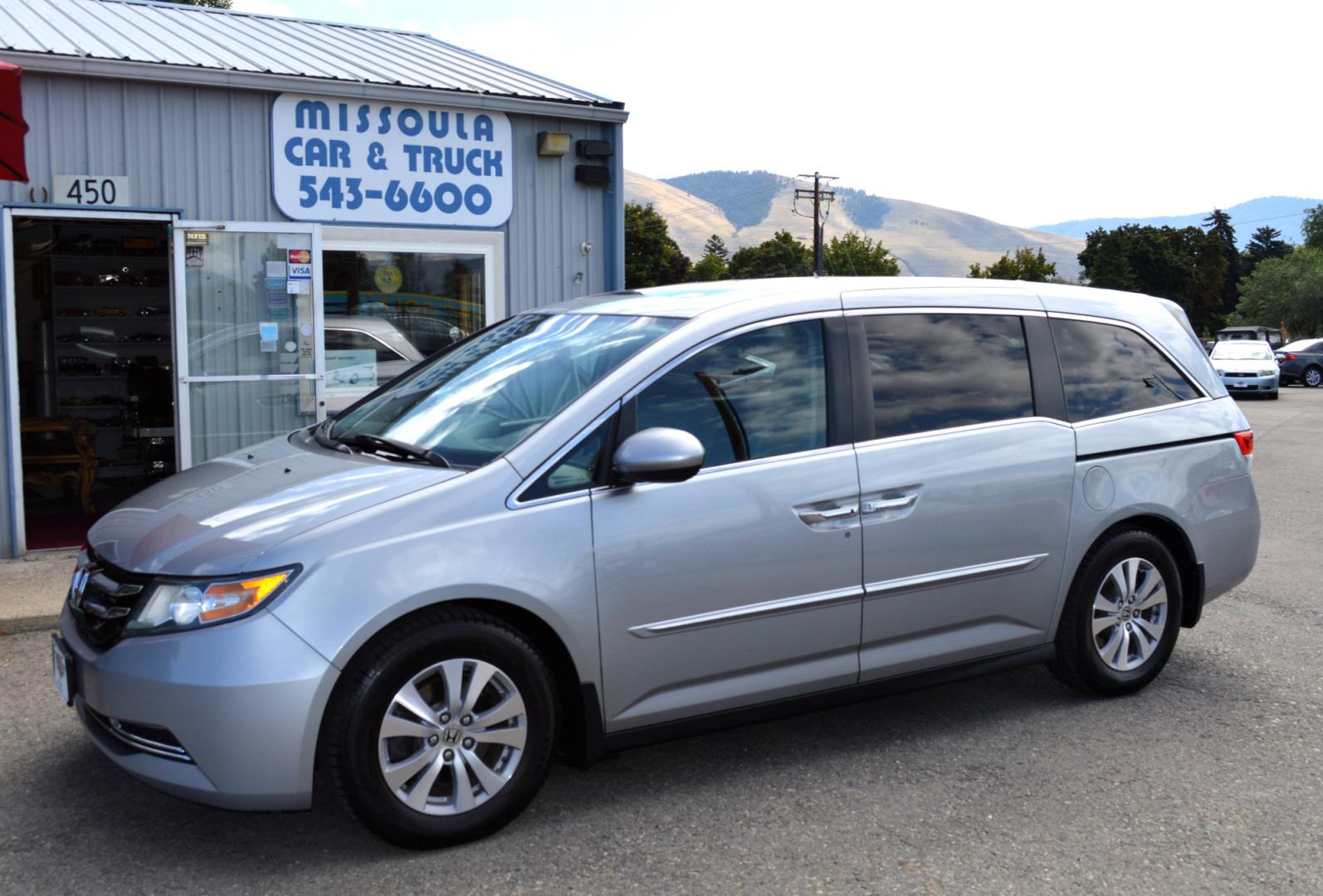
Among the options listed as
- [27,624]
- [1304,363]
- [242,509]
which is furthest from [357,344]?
[1304,363]

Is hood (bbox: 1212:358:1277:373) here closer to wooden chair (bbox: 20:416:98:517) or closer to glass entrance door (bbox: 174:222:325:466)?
glass entrance door (bbox: 174:222:325:466)

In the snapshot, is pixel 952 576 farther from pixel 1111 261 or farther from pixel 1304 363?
pixel 1111 261

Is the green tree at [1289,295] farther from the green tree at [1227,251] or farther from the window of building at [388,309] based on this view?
the window of building at [388,309]

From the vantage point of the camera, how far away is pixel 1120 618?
4977mm

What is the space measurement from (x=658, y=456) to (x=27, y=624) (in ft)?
13.9

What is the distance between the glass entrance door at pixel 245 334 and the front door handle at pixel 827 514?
5.89m

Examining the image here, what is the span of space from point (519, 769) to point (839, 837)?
3.27 ft

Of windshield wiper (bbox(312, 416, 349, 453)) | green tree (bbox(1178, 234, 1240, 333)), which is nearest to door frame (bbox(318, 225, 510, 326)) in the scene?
windshield wiper (bbox(312, 416, 349, 453))

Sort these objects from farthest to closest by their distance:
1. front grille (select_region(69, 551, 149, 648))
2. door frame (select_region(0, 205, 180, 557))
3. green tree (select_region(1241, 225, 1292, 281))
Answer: green tree (select_region(1241, 225, 1292, 281)), door frame (select_region(0, 205, 180, 557)), front grille (select_region(69, 551, 149, 648))

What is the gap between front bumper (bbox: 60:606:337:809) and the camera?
328cm

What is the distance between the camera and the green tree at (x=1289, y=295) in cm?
6200

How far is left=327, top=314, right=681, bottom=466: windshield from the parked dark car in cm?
3758

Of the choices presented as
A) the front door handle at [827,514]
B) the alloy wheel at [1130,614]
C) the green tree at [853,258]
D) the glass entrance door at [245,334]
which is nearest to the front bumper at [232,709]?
the front door handle at [827,514]

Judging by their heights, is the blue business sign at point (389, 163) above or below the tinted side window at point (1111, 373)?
above
